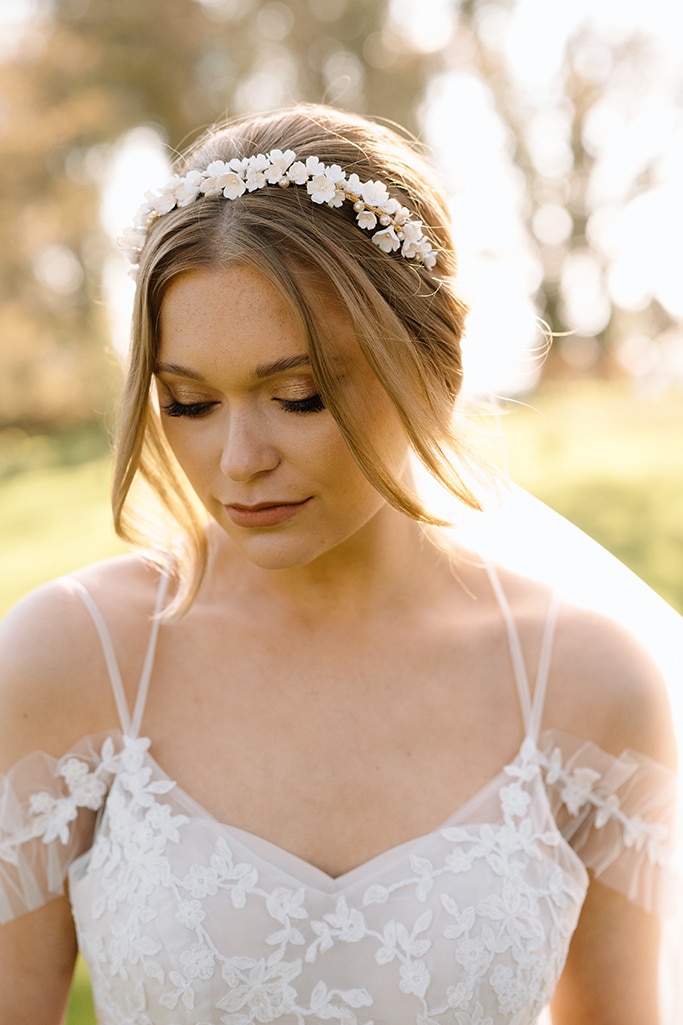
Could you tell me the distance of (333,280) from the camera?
2.00 m

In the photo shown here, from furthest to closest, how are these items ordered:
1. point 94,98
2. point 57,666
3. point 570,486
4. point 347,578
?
point 94,98 < point 570,486 < point 347,578 < point 57,666

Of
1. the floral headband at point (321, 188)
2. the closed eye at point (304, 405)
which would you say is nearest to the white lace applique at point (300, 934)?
the closed eye at point (304, 405)

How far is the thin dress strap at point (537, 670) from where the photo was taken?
2.35m

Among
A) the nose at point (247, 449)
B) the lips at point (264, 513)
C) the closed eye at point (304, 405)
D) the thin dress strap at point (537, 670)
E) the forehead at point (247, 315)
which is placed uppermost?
the forehead at point (247, 315)

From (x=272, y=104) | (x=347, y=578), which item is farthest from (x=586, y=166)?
(x=347, y=578)

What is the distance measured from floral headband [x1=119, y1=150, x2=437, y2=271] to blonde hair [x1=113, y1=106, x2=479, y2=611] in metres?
0.02

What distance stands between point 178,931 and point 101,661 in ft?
1.85

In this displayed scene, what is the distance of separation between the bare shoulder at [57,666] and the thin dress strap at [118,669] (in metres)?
0.01

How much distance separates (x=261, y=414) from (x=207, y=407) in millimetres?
128

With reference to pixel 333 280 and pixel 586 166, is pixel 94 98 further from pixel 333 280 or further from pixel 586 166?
pixel 333 280

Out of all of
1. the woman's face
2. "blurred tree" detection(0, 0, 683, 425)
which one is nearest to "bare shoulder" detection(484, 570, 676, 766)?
the woman's face

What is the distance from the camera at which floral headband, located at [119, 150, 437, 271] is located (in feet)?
6.81

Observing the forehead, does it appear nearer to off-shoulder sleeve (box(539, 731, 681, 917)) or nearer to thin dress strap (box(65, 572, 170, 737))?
thin dress strap (box(65, 572, 170, 737))

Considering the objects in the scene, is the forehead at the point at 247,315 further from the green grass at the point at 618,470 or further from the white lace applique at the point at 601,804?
the green grass at the point at 618,470
